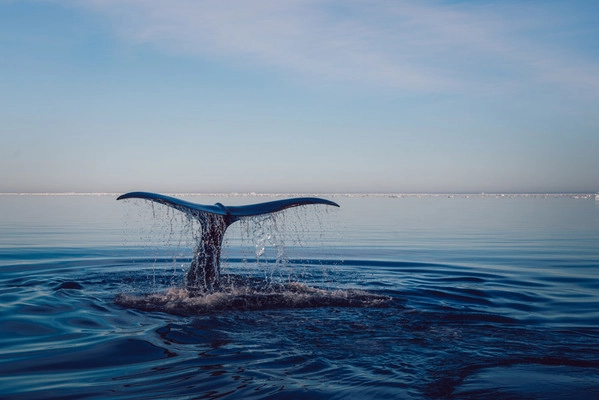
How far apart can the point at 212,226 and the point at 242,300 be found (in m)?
1.34

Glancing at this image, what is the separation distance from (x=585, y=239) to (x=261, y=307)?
17811mm

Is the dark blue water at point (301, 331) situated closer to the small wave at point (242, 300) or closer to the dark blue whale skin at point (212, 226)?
the small wave at point (242, 300)

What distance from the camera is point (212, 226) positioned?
9.40m

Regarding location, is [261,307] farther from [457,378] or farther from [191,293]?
[457,378]

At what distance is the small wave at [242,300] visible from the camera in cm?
840

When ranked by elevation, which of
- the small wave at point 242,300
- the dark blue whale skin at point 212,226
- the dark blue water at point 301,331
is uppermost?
the dark blue whale skin at point 212,226

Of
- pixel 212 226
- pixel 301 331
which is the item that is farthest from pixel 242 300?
pixel 301 331

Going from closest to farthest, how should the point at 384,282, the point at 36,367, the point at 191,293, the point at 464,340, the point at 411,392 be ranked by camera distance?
the point at 411,392 → the point at 36,367 → the point at 464,340 → the point at 191,293 → the point at 384,282

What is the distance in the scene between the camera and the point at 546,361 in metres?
5.76

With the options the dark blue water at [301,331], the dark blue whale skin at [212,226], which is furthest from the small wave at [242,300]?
the dark blue whale skin at [212,226]

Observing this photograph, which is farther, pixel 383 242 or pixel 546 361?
pixel 383 242

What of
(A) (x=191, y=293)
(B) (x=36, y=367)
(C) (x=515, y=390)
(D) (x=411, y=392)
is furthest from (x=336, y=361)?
(A) (x=191, y=293)

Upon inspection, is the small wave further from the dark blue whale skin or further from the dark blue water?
the dark blue whale skin

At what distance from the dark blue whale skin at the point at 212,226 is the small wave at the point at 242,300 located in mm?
295
